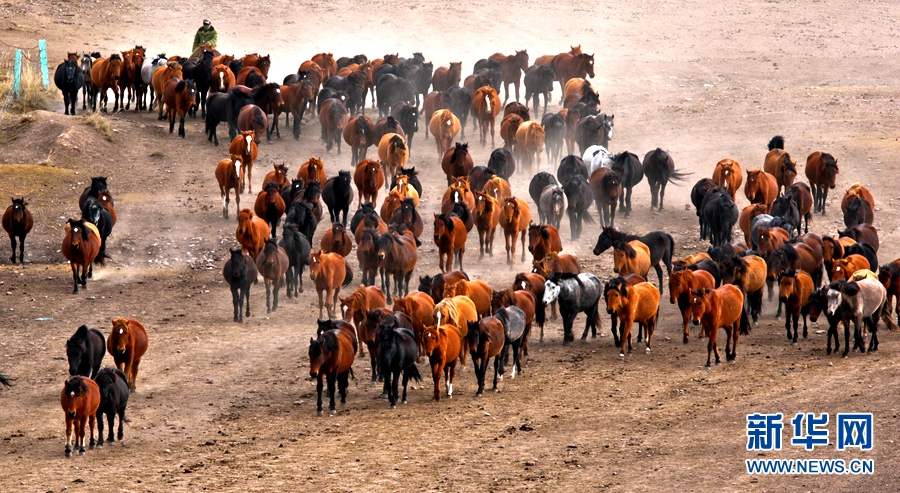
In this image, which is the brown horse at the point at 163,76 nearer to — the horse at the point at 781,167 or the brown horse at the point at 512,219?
the brown horse at the point at 512,219

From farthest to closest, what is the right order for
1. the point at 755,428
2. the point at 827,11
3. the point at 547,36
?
the point at 827,11
the point at 547,36
the point at 755,428

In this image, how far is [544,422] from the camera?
13.9 metres

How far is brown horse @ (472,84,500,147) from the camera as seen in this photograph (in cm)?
2881

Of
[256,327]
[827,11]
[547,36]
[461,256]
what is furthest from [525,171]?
[827,11]

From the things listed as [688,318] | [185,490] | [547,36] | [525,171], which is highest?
[547,36]

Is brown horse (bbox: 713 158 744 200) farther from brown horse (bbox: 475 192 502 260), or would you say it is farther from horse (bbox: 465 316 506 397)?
horse (bbox: 465 316 506 397)

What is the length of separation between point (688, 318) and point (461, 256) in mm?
5430

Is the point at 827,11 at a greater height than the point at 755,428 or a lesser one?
greater

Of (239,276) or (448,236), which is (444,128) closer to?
(448,236)

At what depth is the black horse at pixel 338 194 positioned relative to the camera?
73.4 feet

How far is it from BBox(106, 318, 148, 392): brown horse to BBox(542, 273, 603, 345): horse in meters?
5.52

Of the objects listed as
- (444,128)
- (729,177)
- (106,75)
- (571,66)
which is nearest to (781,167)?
(729,177)

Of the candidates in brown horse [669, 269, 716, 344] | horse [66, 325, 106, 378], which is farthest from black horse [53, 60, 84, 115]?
brown horse [669, 269, 716, 344]

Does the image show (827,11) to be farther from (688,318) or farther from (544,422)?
(544,422)
